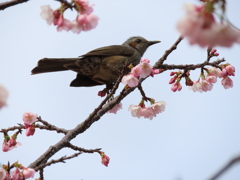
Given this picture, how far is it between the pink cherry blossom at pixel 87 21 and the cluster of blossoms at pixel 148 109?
129cm

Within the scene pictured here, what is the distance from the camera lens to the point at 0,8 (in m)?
2.21

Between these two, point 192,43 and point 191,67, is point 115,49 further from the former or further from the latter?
point 192,43

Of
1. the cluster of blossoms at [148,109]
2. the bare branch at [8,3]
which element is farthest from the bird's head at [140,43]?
the bare branch at [8,3]

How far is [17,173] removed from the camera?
290cm

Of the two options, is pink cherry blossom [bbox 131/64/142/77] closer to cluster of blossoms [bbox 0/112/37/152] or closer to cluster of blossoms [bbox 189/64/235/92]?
cluster of blossoms [bbox 189/64/235/92]

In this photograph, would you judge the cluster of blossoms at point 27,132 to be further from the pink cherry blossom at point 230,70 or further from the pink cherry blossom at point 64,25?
the pink cherry blossom at point 230,70

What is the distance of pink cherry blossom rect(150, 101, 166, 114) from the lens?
390cm

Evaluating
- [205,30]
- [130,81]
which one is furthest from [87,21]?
[205,30]

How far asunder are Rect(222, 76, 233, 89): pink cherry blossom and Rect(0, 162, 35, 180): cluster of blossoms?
2.37 metres

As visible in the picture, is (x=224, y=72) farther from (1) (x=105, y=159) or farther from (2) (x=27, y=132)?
(2) (x=27, y=132)

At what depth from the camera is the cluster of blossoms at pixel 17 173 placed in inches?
111

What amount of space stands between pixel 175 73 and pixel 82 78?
1.69m

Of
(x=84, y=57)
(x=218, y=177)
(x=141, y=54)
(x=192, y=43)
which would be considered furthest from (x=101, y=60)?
(x=218, y=177)

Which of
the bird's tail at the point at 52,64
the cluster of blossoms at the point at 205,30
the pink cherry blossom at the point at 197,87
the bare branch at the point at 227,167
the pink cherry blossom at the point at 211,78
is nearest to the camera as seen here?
the bare branch at the point at 227,167
